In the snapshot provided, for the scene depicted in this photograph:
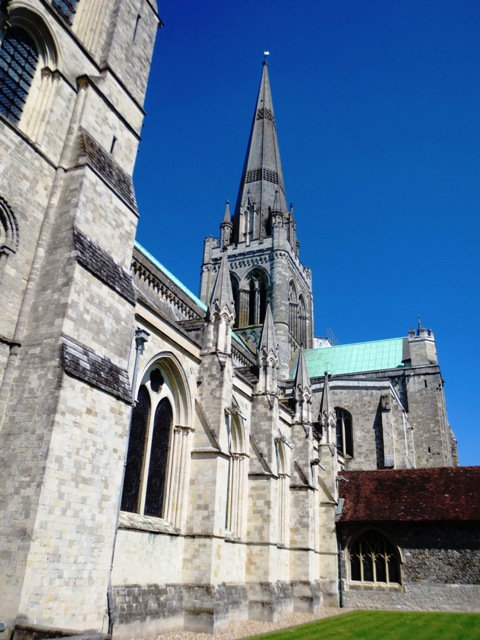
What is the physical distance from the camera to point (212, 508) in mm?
15805

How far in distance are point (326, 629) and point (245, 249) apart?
3413cm

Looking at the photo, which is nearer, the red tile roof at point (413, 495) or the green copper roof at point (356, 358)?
the red tile roof at point (413, 495)

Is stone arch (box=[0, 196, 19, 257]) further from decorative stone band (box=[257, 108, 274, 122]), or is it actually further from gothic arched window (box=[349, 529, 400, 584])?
decorative stone band (box=[257, 108, 274, 122])

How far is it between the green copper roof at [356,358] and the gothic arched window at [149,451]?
27466 mm


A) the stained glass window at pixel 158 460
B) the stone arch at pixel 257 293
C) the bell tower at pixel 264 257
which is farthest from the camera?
the stone arch at pixel 257 293

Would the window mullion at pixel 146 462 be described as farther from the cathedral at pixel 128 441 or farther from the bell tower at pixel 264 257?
the bell tower at pixel 264 257

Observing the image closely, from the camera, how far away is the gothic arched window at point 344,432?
37.0 m

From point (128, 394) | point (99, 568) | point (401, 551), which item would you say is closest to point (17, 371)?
point (128, 394)

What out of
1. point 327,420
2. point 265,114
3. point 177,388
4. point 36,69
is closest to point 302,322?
point 327,420

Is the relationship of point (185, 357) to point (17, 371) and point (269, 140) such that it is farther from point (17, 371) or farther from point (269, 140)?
point (269, 140)

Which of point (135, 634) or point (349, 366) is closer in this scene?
point (135, 634)

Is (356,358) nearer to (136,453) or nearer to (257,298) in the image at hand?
(257,298)

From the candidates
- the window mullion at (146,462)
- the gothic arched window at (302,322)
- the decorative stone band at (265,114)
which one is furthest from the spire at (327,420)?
the decorative stone band at (265,114)

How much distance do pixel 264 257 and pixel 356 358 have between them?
11.6 metres
